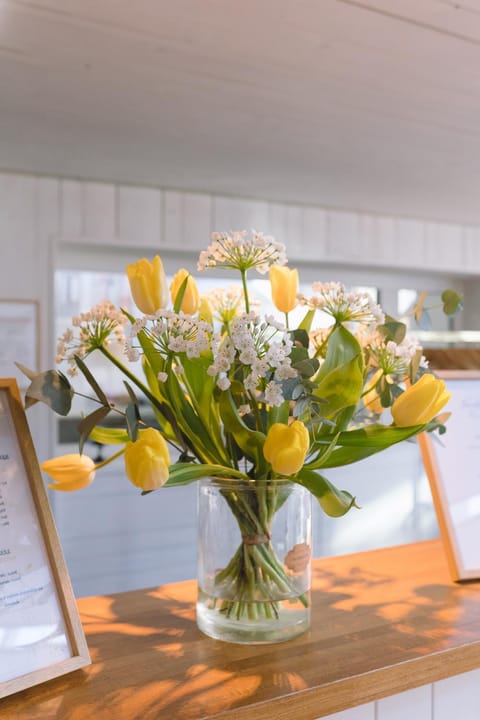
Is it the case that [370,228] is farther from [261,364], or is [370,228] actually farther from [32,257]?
[261,364]

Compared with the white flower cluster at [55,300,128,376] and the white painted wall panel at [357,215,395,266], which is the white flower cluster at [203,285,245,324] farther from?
the white painted wall panel at [357,215,395,266]

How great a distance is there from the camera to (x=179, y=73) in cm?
191

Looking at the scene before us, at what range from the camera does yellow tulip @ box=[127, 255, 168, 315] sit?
92 centimetres

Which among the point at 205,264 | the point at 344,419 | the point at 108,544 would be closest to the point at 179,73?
the point at 205,264

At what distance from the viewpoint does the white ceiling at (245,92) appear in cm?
158

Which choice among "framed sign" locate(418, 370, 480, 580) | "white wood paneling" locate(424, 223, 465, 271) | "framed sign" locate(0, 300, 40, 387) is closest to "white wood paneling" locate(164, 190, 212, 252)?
"framed sign" locate(0, 300, 40, 387)

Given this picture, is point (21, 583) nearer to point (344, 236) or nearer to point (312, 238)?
point (312, 238)

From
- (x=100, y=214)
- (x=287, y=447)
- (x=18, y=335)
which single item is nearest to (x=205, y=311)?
(x=287, y=447)

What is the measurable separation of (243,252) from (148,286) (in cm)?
13

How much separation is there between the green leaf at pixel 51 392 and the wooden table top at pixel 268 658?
0.30m

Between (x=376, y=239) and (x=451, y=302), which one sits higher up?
(x=376, y=239)

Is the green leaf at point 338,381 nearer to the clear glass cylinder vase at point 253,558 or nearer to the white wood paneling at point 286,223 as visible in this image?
the clear glass cylinder vase at point 253,558

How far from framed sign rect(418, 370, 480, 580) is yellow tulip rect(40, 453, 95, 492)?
54 centimetres

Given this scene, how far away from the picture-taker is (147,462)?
82 cm
